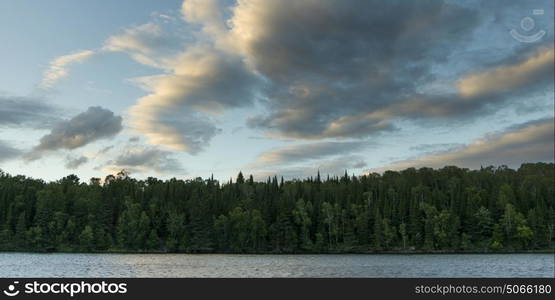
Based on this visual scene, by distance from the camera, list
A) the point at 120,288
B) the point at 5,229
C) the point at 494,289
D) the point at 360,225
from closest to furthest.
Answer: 1. the point at 120,288
2. the point at 494,289
3. the point at 5,229
4. the point at 360,225

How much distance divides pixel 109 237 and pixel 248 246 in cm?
4956

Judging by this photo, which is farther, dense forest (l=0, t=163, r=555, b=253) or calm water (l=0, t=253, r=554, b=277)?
dense forest (l=0, t=163, r=555, b=253)

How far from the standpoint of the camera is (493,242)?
183750 millimetres

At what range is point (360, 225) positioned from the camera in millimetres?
191375

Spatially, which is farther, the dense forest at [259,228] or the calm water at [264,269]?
the dense forest at [259,228]

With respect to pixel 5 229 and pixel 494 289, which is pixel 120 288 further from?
pixel 5 229

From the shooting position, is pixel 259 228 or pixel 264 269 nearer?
pixel 264 269

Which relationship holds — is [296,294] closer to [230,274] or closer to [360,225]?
[230,274]

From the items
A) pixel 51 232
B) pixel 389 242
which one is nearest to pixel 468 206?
pixel 389 242

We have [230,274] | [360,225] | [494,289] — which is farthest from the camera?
[360,225]

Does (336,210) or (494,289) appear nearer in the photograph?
(494,289)

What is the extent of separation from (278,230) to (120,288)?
145 metres

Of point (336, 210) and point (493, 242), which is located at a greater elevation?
point (336, 210)

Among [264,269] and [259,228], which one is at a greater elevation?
[259,228]
